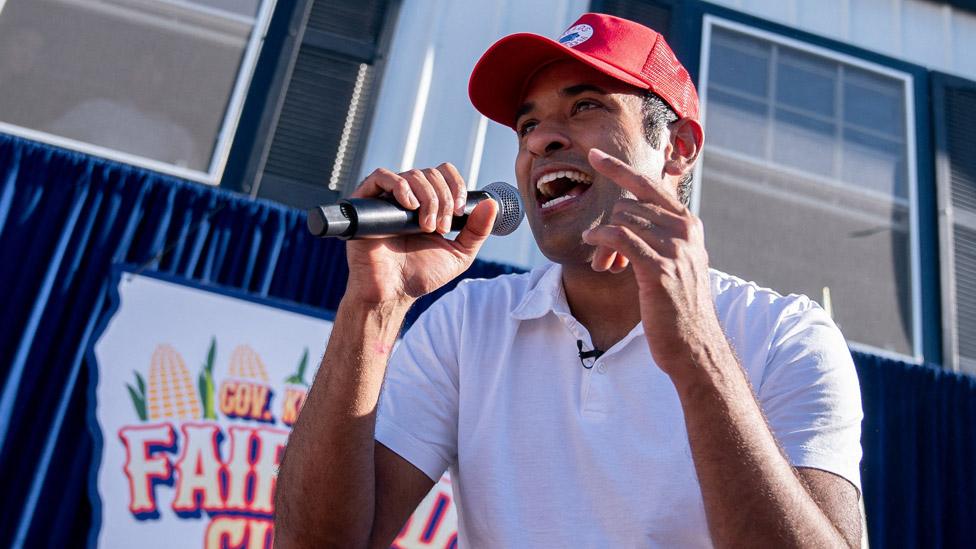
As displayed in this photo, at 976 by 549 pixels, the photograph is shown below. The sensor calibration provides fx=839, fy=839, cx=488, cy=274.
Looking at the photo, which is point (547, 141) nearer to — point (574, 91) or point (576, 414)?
point (574, 91)

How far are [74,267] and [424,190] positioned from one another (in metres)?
2.67

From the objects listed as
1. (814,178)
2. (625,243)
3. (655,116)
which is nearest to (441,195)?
(625,243)

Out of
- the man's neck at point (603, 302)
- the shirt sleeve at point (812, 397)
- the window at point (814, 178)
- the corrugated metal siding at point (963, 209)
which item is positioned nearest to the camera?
the shirt sleeve at point (812, 397)

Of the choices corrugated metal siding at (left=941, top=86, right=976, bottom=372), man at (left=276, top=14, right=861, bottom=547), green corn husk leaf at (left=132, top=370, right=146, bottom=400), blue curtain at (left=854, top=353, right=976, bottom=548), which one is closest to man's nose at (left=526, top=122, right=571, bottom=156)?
man at (left=276, top=14, right=861, bottom=547)

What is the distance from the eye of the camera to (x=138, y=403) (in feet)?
10.4

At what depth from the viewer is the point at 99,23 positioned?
3955mm

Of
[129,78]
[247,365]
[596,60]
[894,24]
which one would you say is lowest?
[247,365]

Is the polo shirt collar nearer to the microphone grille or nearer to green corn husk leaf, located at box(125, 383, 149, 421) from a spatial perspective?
the microphone grille

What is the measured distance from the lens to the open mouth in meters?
1.56

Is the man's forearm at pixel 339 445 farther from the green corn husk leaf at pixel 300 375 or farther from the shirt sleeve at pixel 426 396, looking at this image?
the green corn husk leaf at pixel 300 375

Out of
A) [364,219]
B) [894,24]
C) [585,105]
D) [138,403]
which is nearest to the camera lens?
[364,219]

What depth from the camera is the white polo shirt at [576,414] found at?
1.18 meters

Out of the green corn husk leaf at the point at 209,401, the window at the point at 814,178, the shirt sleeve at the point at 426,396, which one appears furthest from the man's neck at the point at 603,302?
the window at the point at 814,178

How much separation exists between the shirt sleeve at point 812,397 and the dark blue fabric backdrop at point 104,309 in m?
2.50
